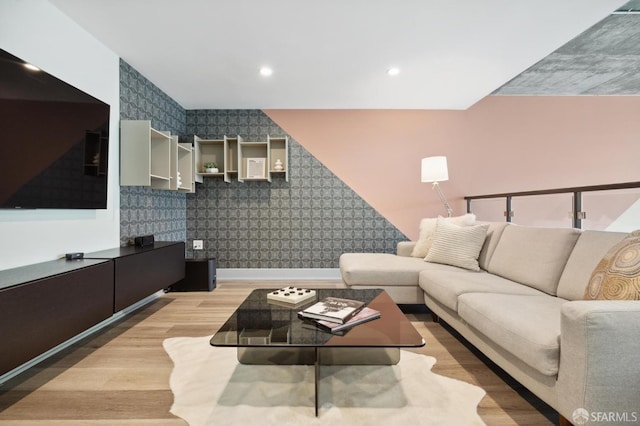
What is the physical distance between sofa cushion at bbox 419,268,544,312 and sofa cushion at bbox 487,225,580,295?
0.07m

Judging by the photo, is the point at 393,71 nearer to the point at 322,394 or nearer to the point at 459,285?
the point at 459,285

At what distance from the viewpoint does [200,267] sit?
3590mm

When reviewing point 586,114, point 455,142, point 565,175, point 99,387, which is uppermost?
point 586,114

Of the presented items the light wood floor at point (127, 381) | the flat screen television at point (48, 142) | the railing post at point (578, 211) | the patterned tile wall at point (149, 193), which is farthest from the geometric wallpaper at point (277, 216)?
the railing post at point (578, 211)

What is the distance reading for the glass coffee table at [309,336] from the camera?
52.7 inches

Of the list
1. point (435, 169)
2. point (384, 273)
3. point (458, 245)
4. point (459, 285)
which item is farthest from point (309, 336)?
point (435, 169)

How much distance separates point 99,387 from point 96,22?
8.41 ft

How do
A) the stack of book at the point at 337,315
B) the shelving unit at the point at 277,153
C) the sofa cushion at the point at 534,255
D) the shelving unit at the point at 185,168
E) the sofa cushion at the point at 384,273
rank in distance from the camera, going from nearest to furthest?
the stack of book at the point at 337,315, the sofa cushion at the point at 534,255, the sofa cushion at the point at 384,273, the shelving unit at the point at 185,168, the shelving unit at the point at 277,153

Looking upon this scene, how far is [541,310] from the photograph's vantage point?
157 centimetres

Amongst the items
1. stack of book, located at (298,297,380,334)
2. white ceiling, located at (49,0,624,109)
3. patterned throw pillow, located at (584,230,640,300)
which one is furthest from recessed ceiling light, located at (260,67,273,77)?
patterned throw pillow, located at (584,230,640,300)

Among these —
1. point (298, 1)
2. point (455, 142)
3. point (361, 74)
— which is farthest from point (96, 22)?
point (455, 142)

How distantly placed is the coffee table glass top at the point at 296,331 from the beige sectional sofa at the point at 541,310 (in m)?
0.48

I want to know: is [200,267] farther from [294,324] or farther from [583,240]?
[583,240]

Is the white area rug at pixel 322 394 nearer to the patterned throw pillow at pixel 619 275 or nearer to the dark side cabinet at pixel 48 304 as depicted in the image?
the dark side cabinet at pixel 48 304
